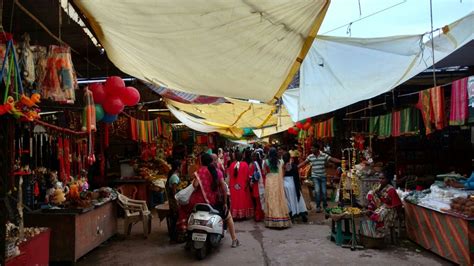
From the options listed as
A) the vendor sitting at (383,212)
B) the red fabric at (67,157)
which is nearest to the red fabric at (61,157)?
the red fabric at (67,157)

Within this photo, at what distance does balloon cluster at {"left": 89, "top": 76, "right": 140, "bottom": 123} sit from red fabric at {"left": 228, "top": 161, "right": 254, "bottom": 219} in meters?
4.05

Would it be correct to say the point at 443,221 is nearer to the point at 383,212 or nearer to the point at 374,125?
the point at 383,212

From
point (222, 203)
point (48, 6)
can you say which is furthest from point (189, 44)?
point (222, 203)

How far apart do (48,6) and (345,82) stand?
4.80m

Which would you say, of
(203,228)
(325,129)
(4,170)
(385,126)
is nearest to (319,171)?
(385,126)

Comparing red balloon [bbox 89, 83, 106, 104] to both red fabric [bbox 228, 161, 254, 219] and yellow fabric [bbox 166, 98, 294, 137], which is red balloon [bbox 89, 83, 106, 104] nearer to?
yellow fabric [bbox 166, 98, 294, 137]

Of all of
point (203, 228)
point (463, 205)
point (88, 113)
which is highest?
point (88, 113)

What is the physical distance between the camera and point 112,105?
5965 mm

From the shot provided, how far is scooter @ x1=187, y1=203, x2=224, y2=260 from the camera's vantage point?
5859 mm

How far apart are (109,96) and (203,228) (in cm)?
260

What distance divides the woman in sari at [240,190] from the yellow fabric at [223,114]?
2.24 m

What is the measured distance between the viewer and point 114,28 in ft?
12.7

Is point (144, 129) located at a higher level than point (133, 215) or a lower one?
higher

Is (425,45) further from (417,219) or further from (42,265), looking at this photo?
(42,265)
